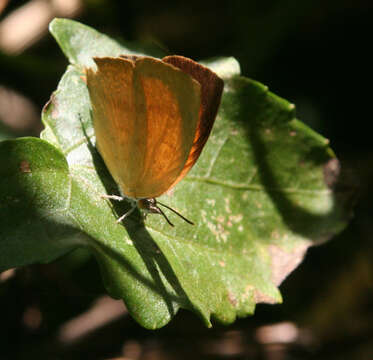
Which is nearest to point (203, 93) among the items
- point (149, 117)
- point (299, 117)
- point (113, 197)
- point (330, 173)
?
point (149, 117)

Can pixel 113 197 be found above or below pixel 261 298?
above

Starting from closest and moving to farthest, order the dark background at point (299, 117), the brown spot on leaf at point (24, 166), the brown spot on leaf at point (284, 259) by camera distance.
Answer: the brown spot on leaf at point (24, 166)
the brown spot on leaf at point (284, 259)
the dark background at point (299, 117)

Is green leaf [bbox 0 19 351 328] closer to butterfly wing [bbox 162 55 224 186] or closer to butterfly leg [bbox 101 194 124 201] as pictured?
butterfly leg [bbox 101 194 124 201]

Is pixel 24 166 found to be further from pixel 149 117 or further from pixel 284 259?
pixel 284 259

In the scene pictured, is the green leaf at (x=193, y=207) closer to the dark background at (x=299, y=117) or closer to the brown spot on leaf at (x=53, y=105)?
the brown spot on leaf at (x=53, y=105)

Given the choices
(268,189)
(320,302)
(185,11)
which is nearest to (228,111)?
(268,189)

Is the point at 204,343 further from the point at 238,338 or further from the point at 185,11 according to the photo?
the point at 185,11

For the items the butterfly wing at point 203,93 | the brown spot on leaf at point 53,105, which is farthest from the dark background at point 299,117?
the butterfly wing at point 203,93
